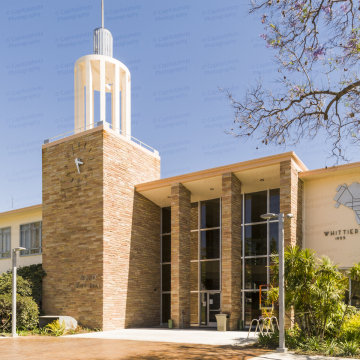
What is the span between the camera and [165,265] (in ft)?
71.6

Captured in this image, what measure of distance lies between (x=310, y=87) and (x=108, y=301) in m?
12.5

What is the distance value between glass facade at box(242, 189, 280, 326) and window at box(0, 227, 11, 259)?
14.3 m

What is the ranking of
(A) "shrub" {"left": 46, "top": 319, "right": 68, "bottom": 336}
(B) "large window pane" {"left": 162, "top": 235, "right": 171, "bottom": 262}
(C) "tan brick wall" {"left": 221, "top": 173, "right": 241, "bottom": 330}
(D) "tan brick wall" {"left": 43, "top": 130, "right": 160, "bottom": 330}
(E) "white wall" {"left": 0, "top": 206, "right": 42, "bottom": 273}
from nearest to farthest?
(A) "shrub" {"left": 46, "top": 319, "right": 68, "bottom": 336} → (C) "tan brick wall" {"left": 221, "top": 173, "right": 241, "bottom": 330} → (D) "tan brick wall" {"left": 43, "top": 130, "right": 160, "bottom": 330} → (B) "large window pane" {"left": 162, "top": 235, "right": 171, "bottom": 262} → (E) "white wall" {"left": 0, "top": 206, "right": 42, "bottom": 273}

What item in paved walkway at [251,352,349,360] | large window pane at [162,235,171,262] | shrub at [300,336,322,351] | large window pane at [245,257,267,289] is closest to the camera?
paved walkway at [251,352,349,360]

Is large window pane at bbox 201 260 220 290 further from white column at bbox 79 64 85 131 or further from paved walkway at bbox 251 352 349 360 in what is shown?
paved walkway at bbox 251 352 349 360

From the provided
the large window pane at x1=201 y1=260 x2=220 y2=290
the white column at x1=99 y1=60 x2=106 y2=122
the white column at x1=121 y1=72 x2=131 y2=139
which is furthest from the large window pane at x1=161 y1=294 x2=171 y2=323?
the white column at x1=99 y1=60 x2=106 y2=122

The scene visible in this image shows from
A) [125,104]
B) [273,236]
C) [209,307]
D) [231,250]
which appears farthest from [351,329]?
[125,104]

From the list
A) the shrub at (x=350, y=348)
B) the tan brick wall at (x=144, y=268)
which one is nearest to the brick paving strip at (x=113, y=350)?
the shrub at (x=350, y=348)

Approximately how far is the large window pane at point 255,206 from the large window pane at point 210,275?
2681mm

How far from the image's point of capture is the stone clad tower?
18.3 metres

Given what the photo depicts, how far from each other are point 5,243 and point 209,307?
13383 millimetres

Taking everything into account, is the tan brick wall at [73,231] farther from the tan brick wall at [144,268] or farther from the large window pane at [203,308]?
the large window pane at [203,308]

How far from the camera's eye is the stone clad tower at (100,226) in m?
18.3

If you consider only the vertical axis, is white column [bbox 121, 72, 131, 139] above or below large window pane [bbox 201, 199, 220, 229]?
above
